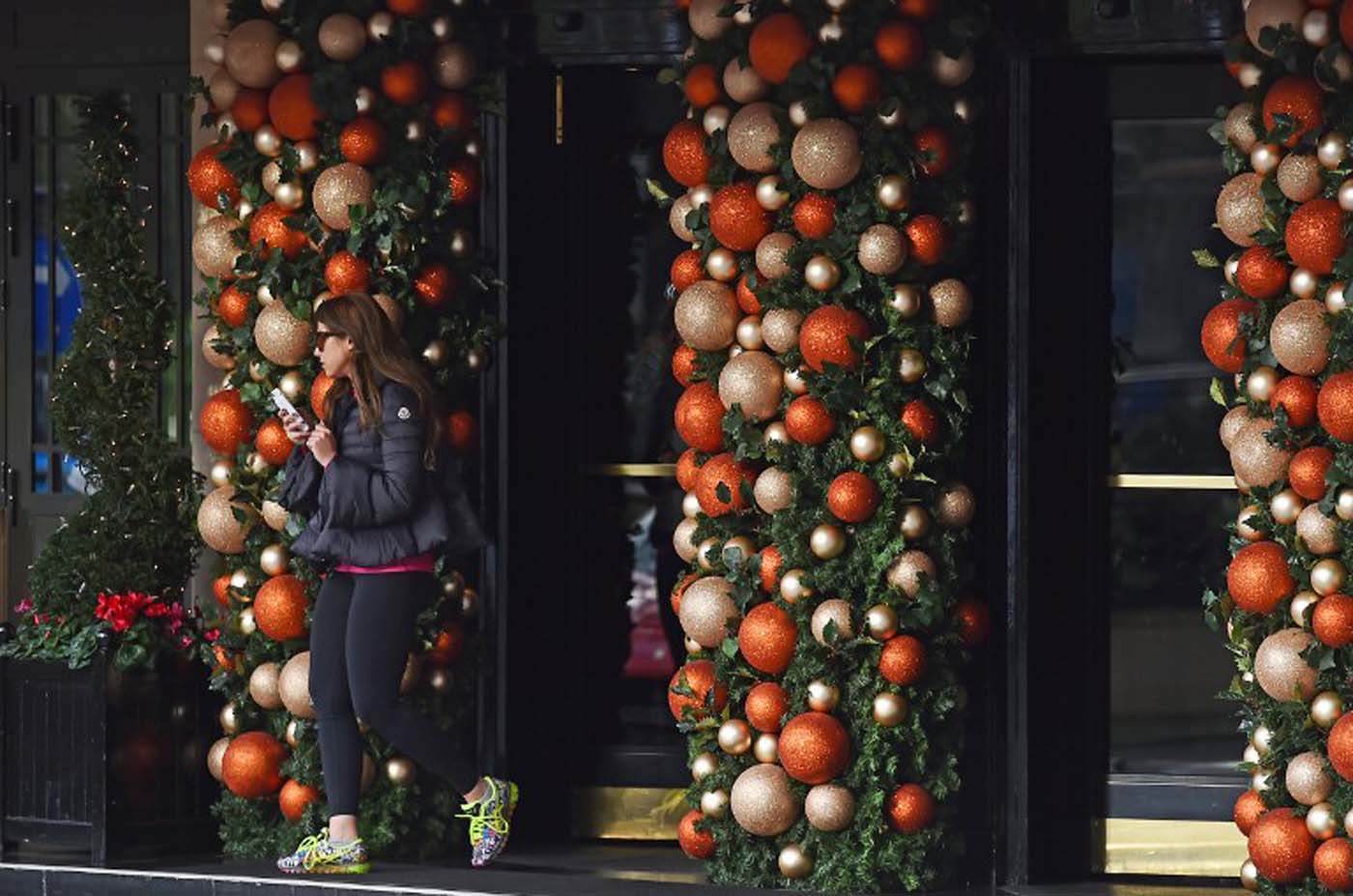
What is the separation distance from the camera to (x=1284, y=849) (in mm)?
7953

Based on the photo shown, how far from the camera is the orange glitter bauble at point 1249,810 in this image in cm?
818

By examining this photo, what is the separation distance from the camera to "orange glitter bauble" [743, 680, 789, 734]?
340 inches

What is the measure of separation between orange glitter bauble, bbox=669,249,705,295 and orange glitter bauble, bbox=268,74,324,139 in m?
1.22

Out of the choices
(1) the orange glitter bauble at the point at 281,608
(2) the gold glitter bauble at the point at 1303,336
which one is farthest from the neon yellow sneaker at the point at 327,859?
(2) the gold glitter bauble at the point at 1303,336

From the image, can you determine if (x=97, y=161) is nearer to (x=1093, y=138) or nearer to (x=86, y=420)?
(x=86, y=420)

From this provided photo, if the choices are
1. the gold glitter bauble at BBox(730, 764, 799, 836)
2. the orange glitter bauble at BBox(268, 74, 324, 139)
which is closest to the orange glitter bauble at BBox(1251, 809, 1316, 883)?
the gold glitter bauble at BBox(730, 764, 799, 836)

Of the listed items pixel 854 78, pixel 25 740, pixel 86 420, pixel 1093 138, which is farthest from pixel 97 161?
pixel 1093 138

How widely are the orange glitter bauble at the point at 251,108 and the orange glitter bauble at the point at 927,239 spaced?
83.7 inches

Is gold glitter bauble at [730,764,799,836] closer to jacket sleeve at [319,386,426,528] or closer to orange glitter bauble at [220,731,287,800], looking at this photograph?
jacket sleeve at [319,386,426,528]

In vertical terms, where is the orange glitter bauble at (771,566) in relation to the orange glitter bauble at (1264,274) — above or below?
below

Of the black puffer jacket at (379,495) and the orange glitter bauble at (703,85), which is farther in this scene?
the orange glitter bauble at (703,85)

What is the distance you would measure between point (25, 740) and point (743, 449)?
2.50 metres

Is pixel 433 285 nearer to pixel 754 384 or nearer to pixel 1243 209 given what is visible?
pixel 754 384

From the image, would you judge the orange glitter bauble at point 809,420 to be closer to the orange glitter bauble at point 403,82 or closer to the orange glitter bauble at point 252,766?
the orange glitter bauble at point 403,82
